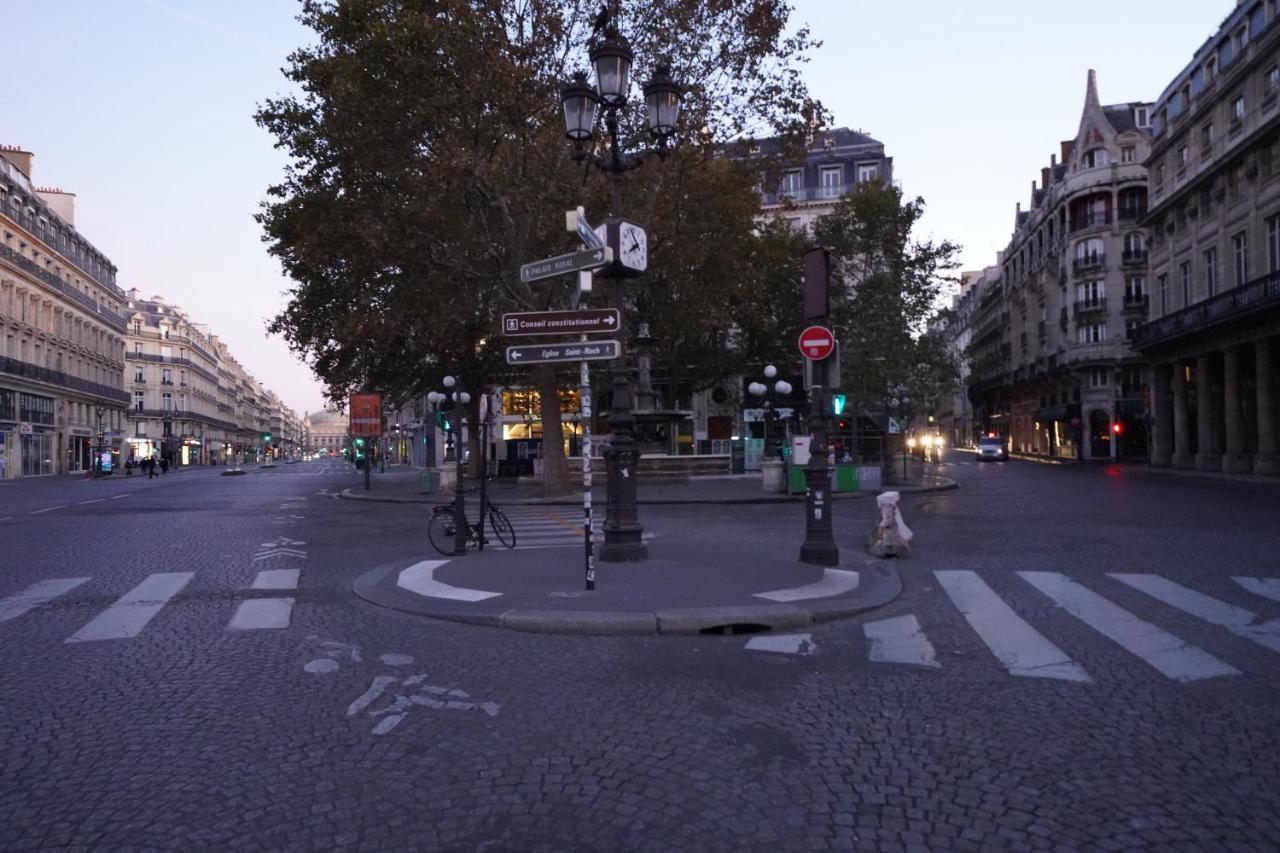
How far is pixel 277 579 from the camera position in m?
9.77

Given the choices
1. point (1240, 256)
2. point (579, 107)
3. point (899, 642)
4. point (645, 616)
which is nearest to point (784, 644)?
point (899, 642)

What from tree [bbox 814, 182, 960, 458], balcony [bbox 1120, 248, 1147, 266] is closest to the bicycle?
tree [bbox 814, 182, 960, 458]

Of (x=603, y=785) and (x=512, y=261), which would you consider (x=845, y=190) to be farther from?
(x=603, y=785)

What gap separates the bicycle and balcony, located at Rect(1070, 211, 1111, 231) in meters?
53.0

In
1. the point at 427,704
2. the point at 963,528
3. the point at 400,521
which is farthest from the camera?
the point at 400,521

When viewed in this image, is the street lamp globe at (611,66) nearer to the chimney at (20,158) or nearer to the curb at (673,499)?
the curb at (673,499)

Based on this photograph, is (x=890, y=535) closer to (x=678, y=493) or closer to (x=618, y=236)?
(x=618, y=236)

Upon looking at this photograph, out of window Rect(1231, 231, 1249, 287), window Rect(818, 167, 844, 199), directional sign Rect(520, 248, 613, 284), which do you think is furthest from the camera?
window Rect(818, 167, 844, 199)

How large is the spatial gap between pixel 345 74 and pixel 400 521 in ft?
37.9

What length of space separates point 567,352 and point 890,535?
16.5 feet

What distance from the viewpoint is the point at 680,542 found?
1234 centimetres

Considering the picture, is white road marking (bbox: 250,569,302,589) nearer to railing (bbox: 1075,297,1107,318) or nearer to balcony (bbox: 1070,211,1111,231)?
railing (bbox: 1075,297,1107,318)

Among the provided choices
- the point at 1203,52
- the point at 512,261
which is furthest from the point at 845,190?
the point at 512,261

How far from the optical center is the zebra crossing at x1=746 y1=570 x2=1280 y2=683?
5.79 m
